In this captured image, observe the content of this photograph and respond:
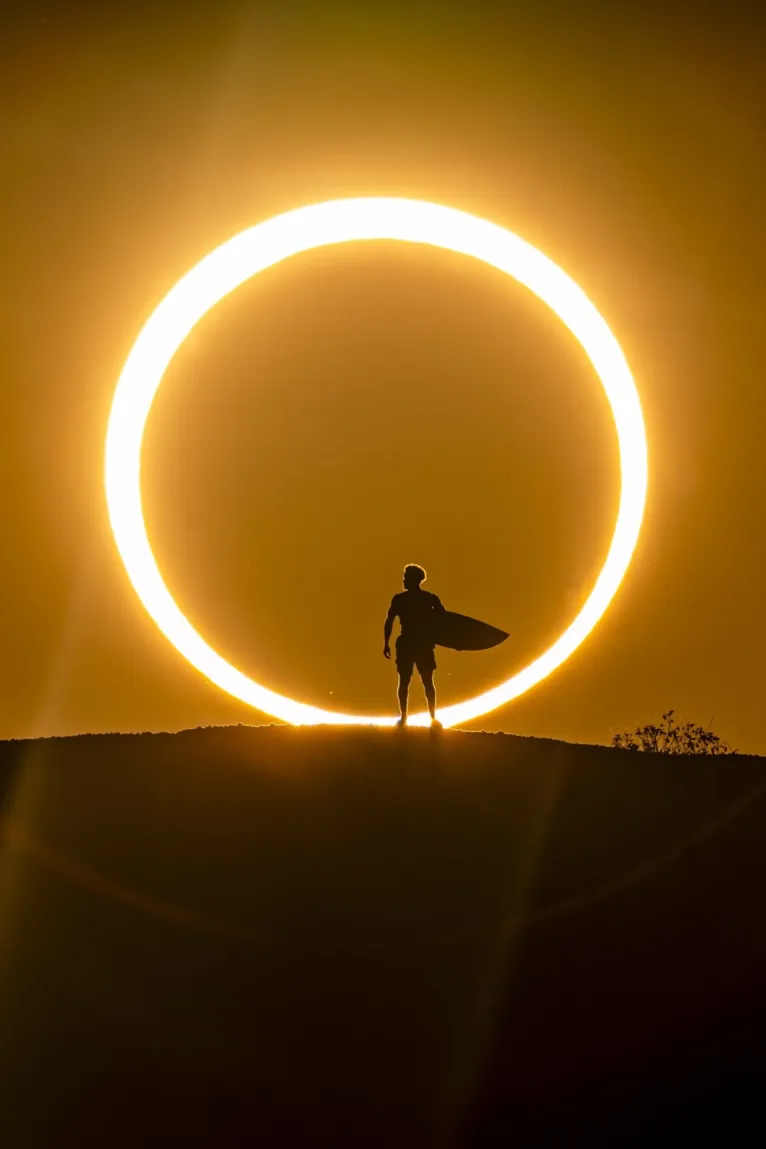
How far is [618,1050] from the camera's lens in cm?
1241

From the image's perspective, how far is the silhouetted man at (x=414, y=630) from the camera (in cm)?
1805

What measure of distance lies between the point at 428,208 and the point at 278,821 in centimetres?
1277

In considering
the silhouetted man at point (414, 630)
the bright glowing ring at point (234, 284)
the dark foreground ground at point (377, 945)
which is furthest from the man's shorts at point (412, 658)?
the bright glowing ring at point (234, 284)

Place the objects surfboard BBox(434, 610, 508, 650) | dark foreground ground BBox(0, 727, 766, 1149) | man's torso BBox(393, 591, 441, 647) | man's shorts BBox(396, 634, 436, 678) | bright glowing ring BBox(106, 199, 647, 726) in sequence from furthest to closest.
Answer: bright glowing ring BBox(106, 199, 647, 726) → surfboard BBox(434, 610, 508, 650) → man's shorts BBox(396, 634, 436, 678) → man's torso BBox(393, 591, 441, 647) → dark foreground ground BBox(0, 727, 766, 1149)

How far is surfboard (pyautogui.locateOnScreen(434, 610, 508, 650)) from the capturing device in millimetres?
18578

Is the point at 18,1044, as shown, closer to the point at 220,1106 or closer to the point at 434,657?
the point at 220,1106

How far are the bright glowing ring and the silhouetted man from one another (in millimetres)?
4619

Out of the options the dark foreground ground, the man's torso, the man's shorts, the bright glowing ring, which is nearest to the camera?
the dark foreground ground

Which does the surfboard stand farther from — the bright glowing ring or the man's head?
the bright glowing ring

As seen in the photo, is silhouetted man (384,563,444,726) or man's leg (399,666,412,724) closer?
silhouetted man (384,563,444,726)

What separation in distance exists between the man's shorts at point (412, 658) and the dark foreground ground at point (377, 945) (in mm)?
1280

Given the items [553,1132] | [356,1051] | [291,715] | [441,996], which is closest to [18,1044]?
[356,1051]

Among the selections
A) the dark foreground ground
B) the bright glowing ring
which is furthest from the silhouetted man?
the bright glowing ring

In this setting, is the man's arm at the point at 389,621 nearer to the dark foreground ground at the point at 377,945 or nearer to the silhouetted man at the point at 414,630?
the silhouetted man at the point at 414,630
